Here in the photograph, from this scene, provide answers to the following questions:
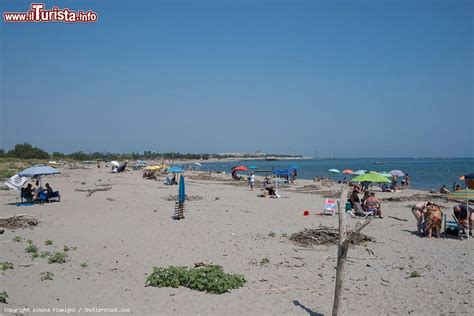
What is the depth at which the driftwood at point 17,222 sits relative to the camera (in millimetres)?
Answer: 11984

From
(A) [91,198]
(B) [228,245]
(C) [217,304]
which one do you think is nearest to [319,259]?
(B) [228,245]

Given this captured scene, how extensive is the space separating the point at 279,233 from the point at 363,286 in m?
4.86

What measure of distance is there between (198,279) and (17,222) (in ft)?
27.3

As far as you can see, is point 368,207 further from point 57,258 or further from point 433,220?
point 57,258

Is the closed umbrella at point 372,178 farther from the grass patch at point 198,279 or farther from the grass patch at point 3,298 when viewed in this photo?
the grass patch at point 3,298

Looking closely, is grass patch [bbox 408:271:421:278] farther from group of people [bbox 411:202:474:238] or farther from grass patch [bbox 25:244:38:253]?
grass patch [bbox 25:244:38:253]

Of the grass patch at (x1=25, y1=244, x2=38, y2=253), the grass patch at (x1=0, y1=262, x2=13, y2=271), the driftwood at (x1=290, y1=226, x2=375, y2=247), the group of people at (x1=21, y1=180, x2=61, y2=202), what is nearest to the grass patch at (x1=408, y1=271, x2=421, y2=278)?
the driftwood at (x1=290, y1=226, x2=375, y2=247)

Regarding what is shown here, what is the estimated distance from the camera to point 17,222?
12242mm

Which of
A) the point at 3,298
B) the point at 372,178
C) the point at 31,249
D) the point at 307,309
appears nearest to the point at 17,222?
the point at 31,249

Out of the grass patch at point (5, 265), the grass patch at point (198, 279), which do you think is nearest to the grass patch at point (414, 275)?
the grass patch at point (198, 279)

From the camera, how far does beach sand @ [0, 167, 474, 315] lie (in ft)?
20.5

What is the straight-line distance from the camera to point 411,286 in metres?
7.20

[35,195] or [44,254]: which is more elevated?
[35,195]

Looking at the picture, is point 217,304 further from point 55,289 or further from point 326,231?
point 326,231
